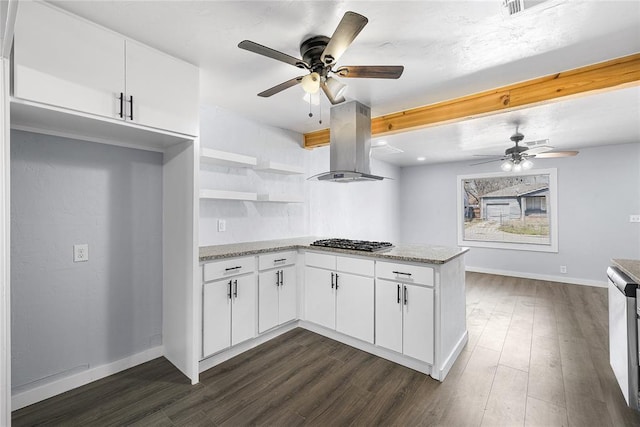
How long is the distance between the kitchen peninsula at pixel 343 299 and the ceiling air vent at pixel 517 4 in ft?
5.14

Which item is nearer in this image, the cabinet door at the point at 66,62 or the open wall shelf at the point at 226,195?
the cabinet door at the point at 66,62

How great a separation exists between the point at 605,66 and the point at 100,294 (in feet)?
14.0

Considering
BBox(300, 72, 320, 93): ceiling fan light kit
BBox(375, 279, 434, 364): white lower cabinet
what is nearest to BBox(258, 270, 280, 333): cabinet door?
BBox(375, 279, 434, 364): white lower cabinet

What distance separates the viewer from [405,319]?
7.93ft

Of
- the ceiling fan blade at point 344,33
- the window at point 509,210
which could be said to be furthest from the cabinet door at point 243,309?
the window at point 509,210

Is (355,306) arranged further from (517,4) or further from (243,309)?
(517,4)

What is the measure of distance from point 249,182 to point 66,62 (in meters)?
2.02

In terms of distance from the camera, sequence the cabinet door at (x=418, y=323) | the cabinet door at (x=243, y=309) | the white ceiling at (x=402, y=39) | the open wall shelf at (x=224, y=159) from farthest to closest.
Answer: the open wall shelf at (x=224, y=159) < the cabinet door at (x=243, y=309) < the cabinet door at (x=418, y=323) < the white ceiling at (x=402, y=39)

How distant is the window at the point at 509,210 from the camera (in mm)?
5410

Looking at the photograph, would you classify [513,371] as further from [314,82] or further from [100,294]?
[100,294]

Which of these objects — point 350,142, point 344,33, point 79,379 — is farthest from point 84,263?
point 350,142

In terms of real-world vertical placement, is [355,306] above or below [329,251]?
below

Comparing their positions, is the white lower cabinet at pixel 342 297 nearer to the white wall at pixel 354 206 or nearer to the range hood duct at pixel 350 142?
the range hood duct at pixel 350 142

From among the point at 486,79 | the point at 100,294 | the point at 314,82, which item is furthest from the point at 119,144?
the point at 486,79
